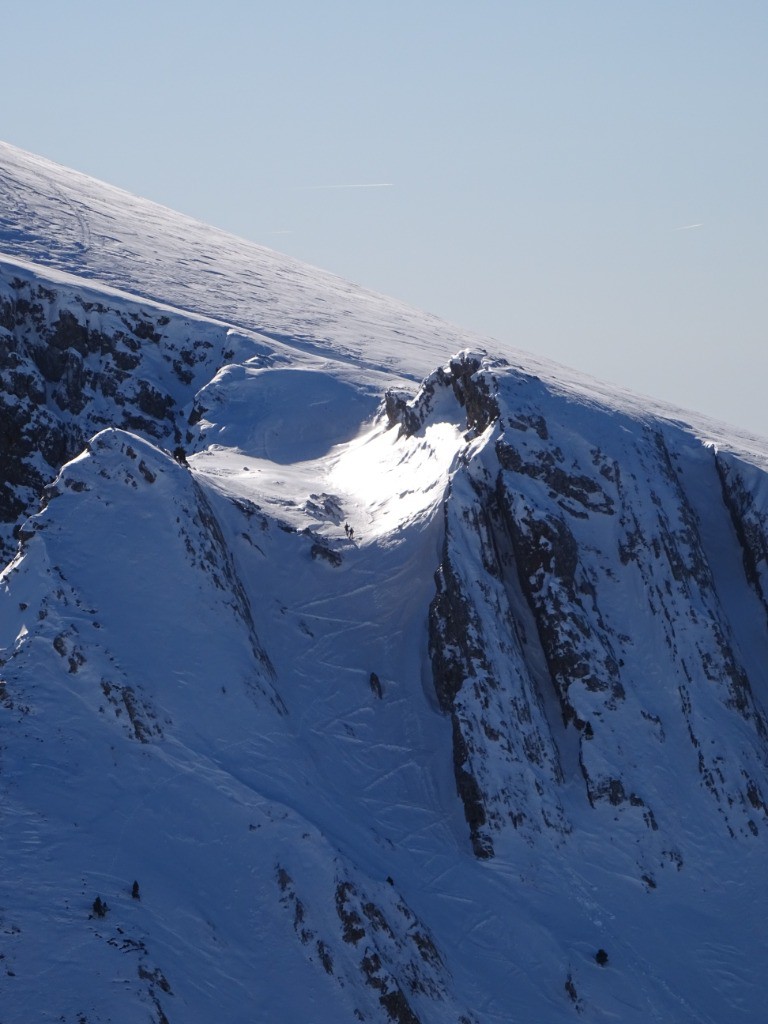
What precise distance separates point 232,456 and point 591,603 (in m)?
17.3

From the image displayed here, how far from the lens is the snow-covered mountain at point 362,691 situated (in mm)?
41219

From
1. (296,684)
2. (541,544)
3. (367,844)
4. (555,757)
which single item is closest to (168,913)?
(367,844)

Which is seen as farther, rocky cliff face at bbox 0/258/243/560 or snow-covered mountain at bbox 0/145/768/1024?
rocky cliff face at bbox 0/258/243/560

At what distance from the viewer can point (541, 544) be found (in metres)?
57.1

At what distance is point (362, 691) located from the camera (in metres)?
54.0

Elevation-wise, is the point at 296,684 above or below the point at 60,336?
below

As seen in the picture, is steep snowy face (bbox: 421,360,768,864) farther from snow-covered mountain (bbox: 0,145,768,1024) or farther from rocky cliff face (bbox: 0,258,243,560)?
rocky cliff face (bbox: 0,258,243,560)

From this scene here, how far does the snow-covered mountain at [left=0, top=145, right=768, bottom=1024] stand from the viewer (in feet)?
135

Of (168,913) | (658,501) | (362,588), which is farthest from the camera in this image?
(658,501)

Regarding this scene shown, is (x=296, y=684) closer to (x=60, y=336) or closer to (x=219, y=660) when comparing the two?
(x=219, y=660)

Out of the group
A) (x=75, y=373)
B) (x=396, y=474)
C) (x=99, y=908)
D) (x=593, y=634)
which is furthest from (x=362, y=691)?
(x=75, y=373)

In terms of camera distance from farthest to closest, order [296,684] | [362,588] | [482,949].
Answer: [362,588] < [296,684] < [482,949]

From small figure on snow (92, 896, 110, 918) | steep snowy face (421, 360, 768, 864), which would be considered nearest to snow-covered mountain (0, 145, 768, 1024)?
steep snowy face (421, 360, 768, 864)

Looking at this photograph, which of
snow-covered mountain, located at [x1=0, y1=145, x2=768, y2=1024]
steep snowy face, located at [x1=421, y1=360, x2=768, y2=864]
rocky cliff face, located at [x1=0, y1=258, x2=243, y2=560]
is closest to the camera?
snow-covered mountain, located at [x1=0, y1=145, x2=768, y2=1024]
